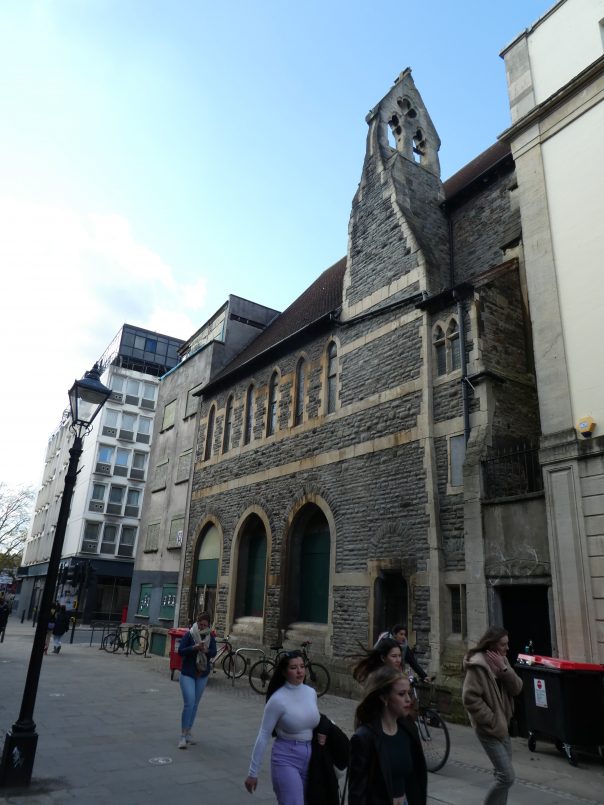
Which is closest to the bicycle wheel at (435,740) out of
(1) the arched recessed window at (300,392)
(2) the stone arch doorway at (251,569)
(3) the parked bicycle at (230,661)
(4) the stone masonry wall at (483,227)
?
(3) the parked bicycle at (230,661)

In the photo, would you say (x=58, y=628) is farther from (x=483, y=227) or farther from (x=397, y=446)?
(x=483, y=227)

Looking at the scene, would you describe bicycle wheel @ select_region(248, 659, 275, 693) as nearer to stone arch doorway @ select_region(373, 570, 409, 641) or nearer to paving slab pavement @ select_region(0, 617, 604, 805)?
paving slab pavement @ select_region(0, 617, 604, 805)

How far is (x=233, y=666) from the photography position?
14711mm

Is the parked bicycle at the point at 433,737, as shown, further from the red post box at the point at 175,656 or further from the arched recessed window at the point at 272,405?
the arched recessed window at the point at 272,405

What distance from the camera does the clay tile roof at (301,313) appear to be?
18720 millimetres

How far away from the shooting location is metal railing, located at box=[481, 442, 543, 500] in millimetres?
10781

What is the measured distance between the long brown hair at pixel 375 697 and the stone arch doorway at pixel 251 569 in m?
14.9

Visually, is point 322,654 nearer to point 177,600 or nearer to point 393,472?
point 393,472

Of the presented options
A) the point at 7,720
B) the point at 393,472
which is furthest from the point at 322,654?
the point at 7,720

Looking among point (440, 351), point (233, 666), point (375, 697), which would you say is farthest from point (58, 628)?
point (375, 697)

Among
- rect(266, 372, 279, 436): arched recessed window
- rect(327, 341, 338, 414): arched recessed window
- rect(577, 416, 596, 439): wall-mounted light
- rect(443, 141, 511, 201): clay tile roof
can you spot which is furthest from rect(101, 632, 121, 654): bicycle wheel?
rect(443, 141, 511, 201): clay tile roof

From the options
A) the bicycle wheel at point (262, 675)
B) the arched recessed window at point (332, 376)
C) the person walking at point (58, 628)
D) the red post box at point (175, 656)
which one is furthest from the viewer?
the person walking at point (58, 628)

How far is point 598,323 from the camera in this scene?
31.8 ft

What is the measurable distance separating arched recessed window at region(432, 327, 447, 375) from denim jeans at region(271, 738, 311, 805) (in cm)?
981
